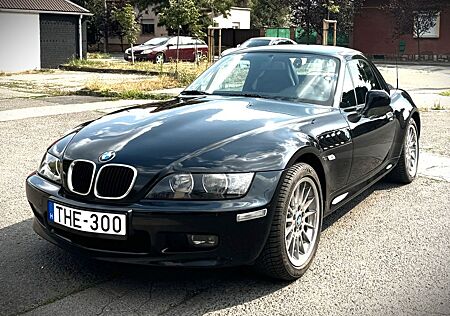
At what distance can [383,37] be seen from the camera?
1575 inches

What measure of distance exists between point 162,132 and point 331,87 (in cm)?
171

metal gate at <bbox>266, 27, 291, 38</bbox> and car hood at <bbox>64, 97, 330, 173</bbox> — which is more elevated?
metal gate at <bbox>266, 27, 291, 38</bbox>

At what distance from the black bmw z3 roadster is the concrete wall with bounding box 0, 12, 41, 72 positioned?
79.0 feet

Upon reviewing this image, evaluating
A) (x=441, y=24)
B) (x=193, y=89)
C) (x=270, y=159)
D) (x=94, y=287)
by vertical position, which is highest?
(x=441, y=24)

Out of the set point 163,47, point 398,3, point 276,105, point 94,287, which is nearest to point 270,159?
point 276,105

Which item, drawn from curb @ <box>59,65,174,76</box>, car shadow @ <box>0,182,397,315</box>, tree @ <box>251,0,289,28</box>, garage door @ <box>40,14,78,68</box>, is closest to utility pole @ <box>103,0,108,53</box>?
tree @ <box>251,0,289,28</box>

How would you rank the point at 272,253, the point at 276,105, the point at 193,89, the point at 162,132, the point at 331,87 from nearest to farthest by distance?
1. the point at 272,253
2. the point at 162,132
3. the point at 276,105
4. the point at 331,87
5. the point at 193,89

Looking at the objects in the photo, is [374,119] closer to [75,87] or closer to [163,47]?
[75,87]

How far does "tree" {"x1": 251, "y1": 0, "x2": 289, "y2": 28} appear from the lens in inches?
2288

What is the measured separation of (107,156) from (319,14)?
37.8 meters

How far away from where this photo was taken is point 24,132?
391 inches

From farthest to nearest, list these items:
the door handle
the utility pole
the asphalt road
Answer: the utility pole < the door handle < the asphalt road

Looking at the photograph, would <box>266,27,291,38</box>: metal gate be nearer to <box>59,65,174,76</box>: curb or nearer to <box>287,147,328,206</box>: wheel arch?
<box>59,65,174,76</box>: curb

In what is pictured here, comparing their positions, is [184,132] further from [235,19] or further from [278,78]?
[235,19]
